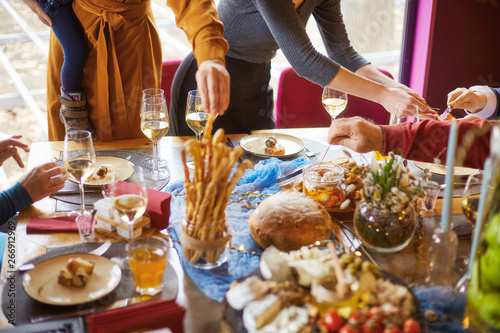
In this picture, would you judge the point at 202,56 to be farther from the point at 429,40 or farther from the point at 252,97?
the point at 429,40

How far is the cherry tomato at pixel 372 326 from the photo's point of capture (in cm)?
79

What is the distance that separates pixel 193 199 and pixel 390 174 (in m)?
0.45

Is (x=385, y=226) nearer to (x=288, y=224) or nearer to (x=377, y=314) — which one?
(x=288, y=224)

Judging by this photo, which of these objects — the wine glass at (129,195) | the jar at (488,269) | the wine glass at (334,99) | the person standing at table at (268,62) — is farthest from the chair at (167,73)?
the jar at (488,269)

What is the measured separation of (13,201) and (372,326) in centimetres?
96

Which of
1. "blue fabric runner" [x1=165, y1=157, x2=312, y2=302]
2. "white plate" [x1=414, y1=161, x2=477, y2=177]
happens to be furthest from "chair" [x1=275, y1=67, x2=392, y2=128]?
"white plate" [x1=414, y1=161, x2=477, y2=177]

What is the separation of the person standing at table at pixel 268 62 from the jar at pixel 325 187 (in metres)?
0.52

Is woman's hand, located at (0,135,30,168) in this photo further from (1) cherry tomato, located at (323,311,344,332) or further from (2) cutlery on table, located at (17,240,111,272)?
(1) cherry tomato, located at (323,311,344,332)

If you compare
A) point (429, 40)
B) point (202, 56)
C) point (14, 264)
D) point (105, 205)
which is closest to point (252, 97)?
point (202, 56)

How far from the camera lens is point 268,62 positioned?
226 centimetres

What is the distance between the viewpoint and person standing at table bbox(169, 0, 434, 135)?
1783mm

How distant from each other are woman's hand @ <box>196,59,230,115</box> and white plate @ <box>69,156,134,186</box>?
0.33 metres

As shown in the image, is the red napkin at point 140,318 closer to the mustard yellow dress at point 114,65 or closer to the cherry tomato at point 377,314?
the cherry tomato at point 377,314

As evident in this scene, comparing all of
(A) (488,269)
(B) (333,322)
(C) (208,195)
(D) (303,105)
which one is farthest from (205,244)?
(D) (303,105)
